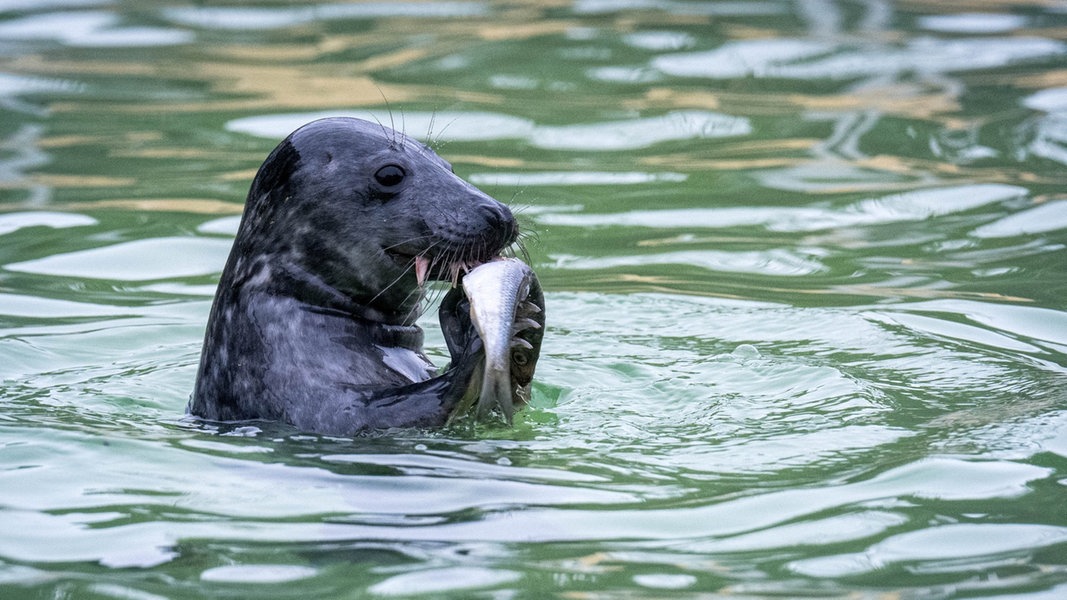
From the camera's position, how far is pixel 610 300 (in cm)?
Result: 785

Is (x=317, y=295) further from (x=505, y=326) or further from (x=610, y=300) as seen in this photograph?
(x=610, y=300)

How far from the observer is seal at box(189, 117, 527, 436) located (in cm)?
552

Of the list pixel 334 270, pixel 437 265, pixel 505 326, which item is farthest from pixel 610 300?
pixel 505 326

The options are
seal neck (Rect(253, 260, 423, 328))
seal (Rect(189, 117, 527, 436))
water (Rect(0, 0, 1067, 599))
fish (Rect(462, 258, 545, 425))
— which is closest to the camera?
water (Rect(0, 0, 1067, 599))

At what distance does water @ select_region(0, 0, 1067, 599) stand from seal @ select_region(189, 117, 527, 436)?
0.21m

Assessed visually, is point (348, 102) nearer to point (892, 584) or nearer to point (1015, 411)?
point (1015, 411)

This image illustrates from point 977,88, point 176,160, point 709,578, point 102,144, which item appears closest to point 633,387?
point 709,578

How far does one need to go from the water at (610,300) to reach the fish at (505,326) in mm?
217

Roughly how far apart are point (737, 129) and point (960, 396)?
5640mm

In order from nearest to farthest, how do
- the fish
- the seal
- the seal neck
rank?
the fish
the seal
the seal neck

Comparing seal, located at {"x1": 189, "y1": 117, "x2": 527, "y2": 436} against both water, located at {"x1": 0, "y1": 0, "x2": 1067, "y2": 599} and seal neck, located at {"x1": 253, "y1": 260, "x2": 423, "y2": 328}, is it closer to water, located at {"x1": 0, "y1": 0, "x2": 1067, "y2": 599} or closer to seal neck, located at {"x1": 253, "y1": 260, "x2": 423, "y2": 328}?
seal neck, located at {"x1": 253, "y1": 260, "x2": 423, "y2": 328}

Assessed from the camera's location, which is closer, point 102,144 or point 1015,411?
point 1015,411

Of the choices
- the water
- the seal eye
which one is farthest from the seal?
the water

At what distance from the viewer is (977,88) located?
1221 cm
